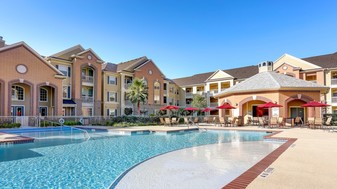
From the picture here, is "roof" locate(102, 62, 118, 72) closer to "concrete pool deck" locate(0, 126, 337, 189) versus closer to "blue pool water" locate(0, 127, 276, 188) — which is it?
"blue pool water" locate(0, 127, 276, 188)

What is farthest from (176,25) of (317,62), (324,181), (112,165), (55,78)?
(317,62)

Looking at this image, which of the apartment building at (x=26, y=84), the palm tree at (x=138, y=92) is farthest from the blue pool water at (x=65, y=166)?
the palm tree at (x=138, y=92)

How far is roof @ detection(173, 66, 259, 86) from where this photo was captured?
42.8 meters

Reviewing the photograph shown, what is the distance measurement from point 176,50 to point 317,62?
24.0 m

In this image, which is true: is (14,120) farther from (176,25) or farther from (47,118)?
(176,25)

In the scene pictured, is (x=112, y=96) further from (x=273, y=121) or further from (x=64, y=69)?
(x=273, y=121)

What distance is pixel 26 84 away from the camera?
87.4 feet

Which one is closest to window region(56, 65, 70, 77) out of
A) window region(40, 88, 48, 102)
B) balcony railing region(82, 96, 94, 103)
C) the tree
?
window region(40, 88, 48, 102)

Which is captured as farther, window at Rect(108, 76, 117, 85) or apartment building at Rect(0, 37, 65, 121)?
window at Rect(108, 76, 117, 85)

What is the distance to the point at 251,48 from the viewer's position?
3059cm

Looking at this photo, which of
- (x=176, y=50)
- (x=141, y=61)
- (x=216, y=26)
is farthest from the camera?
(x=141, y=61)

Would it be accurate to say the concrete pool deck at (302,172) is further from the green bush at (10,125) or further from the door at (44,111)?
the door at (44,111)

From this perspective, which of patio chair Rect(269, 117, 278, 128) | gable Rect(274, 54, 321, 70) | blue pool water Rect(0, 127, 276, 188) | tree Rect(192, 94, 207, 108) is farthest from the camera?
tree Rect(192, 94, 207, 108)

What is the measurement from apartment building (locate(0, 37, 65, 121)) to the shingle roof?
124 feet
